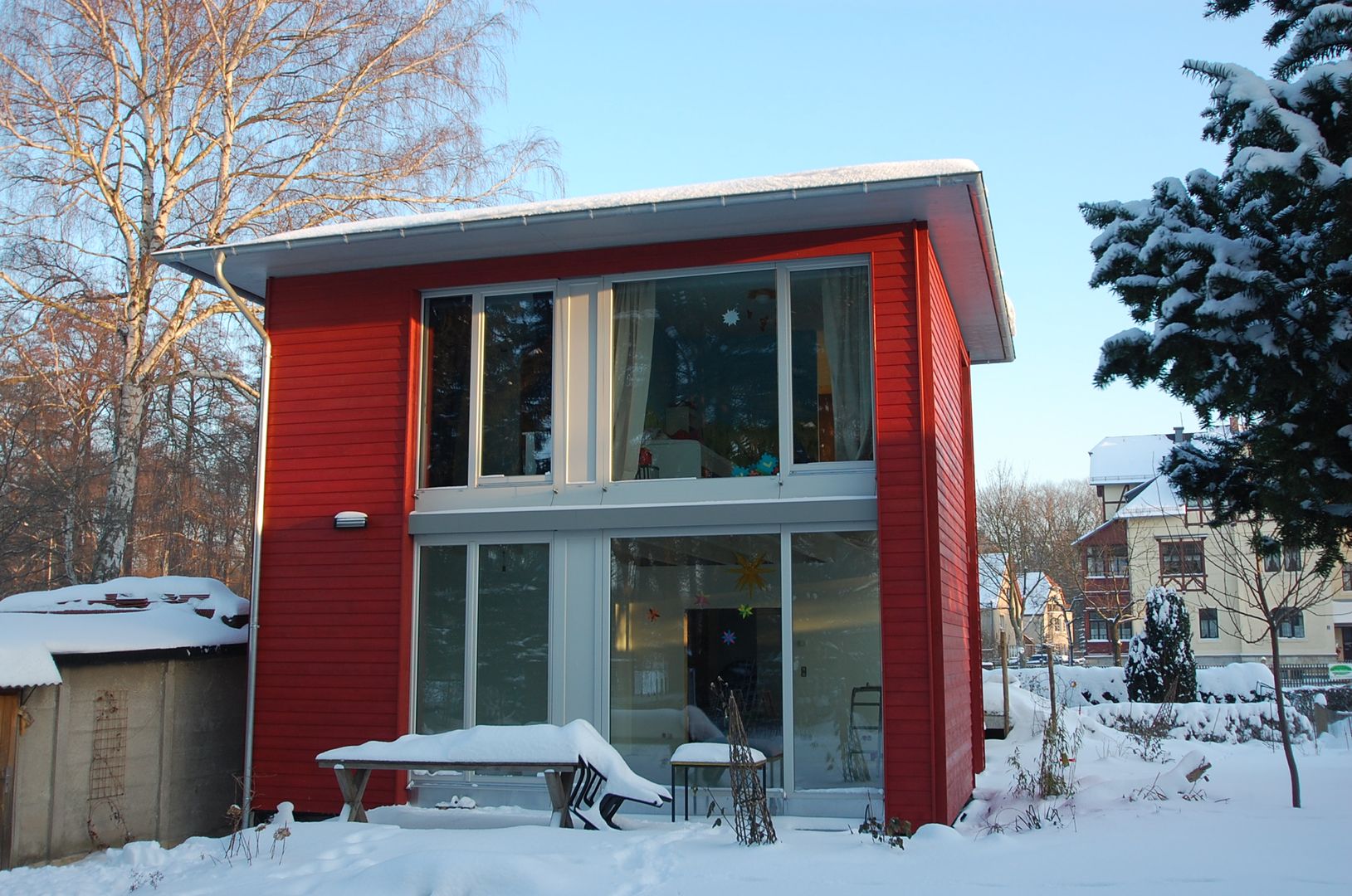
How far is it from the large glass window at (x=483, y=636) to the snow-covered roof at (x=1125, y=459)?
43.7 metres

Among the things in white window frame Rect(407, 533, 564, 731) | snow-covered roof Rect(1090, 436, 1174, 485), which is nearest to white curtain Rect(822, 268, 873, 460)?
white window frame Rect(407, 533, 564, 731)

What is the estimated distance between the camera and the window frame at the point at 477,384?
911 centimetres

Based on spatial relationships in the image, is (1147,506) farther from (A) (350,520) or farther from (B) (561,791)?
(B) (561,791)

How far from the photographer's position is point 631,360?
358 inches

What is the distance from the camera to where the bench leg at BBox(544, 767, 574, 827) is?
22.2ft

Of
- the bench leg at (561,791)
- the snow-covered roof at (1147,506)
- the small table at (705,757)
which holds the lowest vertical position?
the bench leg at (561,791)

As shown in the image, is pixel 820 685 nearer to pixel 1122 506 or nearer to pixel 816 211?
pixel 816 211

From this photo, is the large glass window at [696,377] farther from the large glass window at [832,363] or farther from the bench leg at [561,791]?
the bench leg at [561,791]

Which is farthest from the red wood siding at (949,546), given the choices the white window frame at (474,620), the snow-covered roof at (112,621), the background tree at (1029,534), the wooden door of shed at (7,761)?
the background tree at (1029,534)

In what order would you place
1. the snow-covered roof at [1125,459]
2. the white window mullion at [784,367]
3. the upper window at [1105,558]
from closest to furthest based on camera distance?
the white window mullion at [784,367]
the upper window at [1105,558]
the snow-covered roof at [1125,459]

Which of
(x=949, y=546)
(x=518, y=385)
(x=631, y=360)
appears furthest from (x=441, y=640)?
(x=949, y=546)

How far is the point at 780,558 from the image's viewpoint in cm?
840

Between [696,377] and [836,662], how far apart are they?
2417 millimetres

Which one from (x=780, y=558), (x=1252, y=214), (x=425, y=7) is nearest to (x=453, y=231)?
(x=780, y=558)
